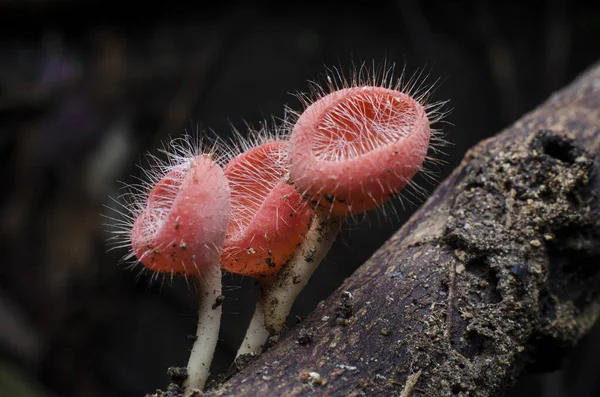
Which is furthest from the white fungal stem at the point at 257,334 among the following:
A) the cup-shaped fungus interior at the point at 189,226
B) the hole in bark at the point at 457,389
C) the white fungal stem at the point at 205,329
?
the hole in bark at the point at 457,389

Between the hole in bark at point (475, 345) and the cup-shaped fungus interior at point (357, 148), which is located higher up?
the cup-shaped fungus interior at point (357, 148)

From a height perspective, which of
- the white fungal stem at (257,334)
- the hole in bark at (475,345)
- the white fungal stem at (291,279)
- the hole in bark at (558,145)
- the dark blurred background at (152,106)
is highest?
the dark blurred background at (152,106)

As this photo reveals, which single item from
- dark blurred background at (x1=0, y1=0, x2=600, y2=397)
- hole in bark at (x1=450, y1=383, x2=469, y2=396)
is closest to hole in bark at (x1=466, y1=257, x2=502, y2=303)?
hole in bark at (x1=450, y1=383, x2=469, y2=396)

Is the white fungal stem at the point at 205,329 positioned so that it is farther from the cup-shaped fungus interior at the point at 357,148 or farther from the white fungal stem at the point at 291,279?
the cup-shaped fungus interior at the point at 357,148

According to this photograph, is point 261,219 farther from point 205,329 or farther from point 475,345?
A: point 475,345

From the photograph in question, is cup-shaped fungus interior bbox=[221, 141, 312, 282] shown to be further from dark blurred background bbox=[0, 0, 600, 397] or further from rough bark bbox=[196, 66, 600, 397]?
dark blurred background bbox=[0, 0, 600, 397]

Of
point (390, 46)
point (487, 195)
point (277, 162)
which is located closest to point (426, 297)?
point (487, 195)

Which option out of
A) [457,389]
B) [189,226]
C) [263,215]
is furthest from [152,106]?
[457,389]
